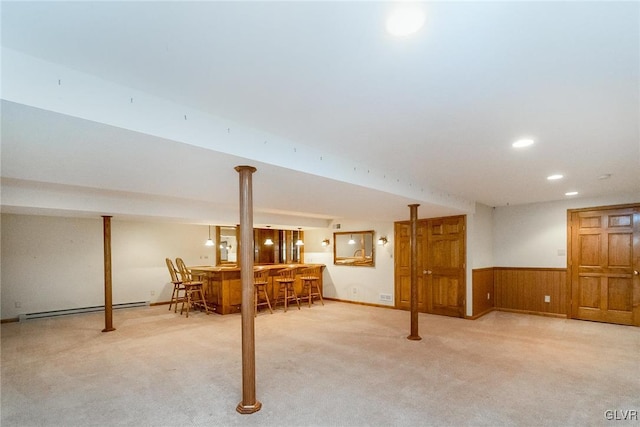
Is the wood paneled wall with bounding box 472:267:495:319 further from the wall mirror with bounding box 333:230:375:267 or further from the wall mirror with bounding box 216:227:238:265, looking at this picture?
the wall mirror with bounding box 216:227:238:265

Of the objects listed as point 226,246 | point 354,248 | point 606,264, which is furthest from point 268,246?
point 606,264

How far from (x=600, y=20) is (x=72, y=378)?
497cm

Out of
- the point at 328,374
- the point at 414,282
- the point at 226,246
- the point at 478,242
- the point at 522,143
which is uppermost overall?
the point at 522,143

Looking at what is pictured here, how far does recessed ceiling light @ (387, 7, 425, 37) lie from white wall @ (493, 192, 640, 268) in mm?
6395

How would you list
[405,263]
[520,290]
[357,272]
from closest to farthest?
[520,290]
[405,263]
[357,272]

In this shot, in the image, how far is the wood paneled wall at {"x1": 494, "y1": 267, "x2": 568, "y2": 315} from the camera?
6.24 meters

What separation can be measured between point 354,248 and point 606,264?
479 cm

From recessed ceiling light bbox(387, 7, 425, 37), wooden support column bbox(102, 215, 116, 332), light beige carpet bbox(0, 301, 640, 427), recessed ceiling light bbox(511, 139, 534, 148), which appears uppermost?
recessed ceiling light bbox(387, 7, 425, 37)

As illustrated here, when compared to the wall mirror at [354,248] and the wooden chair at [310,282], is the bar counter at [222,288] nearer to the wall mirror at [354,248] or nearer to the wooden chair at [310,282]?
the wooden chair at [310,282]

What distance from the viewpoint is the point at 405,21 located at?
Answer: 1.36m

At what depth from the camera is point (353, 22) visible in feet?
4.51

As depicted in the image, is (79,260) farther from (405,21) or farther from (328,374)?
(405,21)

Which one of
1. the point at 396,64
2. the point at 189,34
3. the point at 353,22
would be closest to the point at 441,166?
the point at 396,64

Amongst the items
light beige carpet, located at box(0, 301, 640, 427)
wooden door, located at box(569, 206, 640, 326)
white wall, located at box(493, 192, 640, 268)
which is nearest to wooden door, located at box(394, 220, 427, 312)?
light beige carpet, located at box(0, 301, 640, 427)
